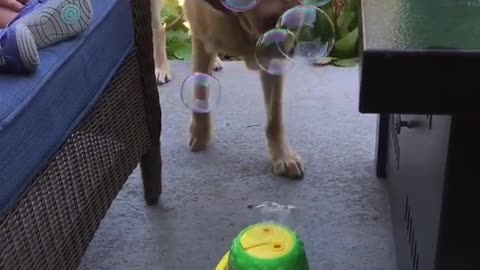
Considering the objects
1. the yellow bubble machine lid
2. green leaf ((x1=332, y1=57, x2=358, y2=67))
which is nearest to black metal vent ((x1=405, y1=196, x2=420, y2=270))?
the yellow bubble machine lid

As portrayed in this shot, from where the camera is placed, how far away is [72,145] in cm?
133

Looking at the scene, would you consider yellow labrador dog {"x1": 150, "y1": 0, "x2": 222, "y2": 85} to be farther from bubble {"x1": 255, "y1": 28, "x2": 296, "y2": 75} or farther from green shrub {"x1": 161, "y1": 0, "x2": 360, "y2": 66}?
bubble {"x1": 255, "y1": 28, "x2": 296, "y2": 75}

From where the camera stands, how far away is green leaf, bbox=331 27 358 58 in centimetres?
275

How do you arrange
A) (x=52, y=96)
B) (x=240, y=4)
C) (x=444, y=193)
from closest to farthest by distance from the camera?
1. (x=444, y=193)
2. (x=52, y=96)
3. (x=240, y=4)

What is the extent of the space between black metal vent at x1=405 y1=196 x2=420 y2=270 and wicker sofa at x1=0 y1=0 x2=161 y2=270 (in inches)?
24.2

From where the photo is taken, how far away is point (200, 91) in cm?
197

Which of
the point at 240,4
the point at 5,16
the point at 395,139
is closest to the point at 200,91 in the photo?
the point at 240,4

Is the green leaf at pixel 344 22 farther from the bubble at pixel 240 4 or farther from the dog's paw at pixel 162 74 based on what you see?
the bubble at pixel 240 4

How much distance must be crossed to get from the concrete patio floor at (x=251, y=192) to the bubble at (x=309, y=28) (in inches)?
17.5

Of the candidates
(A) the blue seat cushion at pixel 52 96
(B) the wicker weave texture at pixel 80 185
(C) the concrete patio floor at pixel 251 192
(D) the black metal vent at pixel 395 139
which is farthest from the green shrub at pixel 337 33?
(A) the blue seat cushion at pixel 52 96

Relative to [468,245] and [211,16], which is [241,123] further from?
[468,245]

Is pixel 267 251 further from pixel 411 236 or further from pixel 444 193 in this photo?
pixel 444 193

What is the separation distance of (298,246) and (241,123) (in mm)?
1008

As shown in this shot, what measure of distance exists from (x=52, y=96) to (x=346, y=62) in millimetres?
1711
